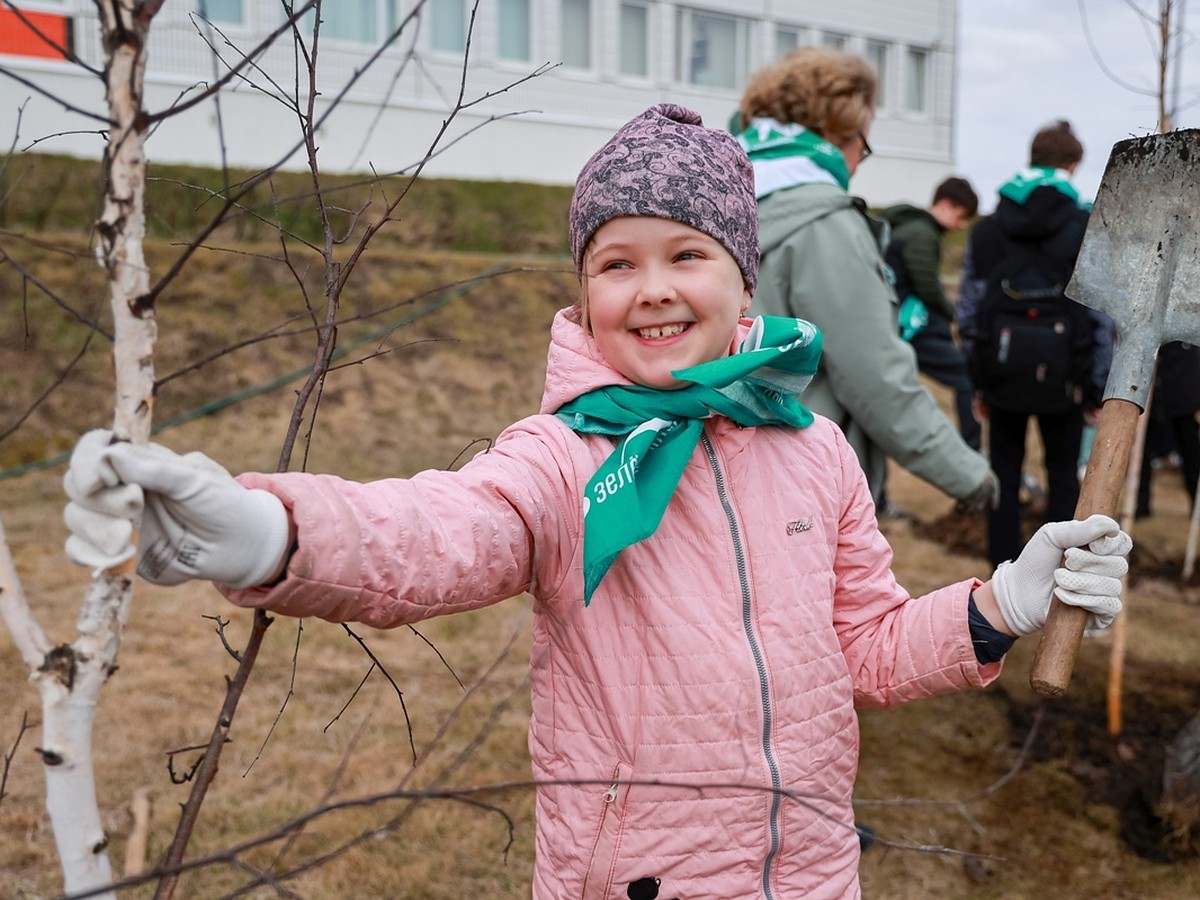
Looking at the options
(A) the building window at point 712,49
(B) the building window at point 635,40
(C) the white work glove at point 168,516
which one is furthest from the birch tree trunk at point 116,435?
(A) the building window at point 712,49

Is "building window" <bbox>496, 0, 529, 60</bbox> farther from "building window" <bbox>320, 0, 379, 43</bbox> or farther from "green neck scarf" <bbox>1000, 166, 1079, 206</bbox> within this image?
"green neck scarf" <bbox>1000, 166, 1079, 206</bbox>

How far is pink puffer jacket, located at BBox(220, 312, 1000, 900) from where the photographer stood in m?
1.60

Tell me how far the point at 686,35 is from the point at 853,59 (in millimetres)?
15913

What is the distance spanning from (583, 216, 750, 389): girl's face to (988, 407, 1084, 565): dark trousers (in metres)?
3.12

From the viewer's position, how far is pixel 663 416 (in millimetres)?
1640

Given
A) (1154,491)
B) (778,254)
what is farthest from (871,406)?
(1154,491)

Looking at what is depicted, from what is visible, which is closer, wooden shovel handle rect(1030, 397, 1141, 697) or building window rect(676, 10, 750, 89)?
wooden shovel handle rect(1030, 397, 1141, 697)

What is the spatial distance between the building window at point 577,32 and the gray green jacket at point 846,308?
15.0m

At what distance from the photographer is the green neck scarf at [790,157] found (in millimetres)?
2857

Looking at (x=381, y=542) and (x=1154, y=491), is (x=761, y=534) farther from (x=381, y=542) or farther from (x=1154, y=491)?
(x=1154, y=491)

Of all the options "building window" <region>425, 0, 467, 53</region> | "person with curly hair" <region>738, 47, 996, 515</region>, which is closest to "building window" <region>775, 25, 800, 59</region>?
"building window" <region>425, 0, 467, 53</region>

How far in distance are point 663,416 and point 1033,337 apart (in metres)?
3.19

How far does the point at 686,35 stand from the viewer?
17.8 metres

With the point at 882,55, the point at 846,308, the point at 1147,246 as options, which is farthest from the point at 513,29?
the point at 1147,246
